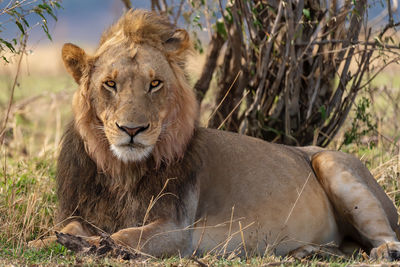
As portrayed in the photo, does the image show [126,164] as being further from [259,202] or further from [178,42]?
[259,202]

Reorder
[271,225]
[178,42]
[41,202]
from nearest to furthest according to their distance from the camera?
[178,42] → [271,225] → [41,202]

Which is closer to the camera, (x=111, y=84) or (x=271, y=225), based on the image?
(x=111, y=84)

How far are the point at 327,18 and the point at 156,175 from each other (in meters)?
2.51

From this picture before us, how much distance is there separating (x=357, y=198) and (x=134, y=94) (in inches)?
69.3

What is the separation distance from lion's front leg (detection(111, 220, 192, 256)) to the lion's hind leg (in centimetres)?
120

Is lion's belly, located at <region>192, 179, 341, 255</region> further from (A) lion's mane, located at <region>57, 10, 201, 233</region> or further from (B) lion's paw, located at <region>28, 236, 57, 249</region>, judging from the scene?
(B) lion's paw, located at <region>28, 236, 57, 249</region>

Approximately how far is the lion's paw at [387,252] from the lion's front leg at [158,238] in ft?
3.73

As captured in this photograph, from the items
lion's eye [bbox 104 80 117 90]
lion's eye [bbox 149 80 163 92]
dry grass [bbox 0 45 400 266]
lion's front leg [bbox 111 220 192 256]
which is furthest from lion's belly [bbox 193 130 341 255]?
lion's eye [bbox 104 80 117 90]

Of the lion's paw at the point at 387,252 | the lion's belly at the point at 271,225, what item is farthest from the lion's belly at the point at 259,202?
the lion's paw at the point at 387,252

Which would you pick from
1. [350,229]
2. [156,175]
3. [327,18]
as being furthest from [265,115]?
[156,175]

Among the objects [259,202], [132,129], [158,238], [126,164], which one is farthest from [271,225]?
[132,129]

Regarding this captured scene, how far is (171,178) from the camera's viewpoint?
449 cm

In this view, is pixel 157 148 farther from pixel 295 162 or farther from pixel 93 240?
pixel 295 162

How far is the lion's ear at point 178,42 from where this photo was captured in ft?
15.2
